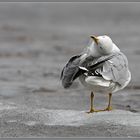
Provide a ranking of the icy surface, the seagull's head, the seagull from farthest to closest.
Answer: the seagull's head
the seagull
the icy surface

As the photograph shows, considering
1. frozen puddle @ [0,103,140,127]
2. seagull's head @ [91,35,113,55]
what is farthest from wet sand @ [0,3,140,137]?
seagull's head @ [91,35,113,55]

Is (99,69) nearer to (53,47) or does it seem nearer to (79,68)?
(79,68)

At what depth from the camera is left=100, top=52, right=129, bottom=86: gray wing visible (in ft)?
28.3

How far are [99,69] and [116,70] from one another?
0.35 metres

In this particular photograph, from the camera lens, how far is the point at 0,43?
2072 cm

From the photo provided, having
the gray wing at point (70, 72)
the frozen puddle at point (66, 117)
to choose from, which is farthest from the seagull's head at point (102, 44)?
the frozen puddle at point (66, 117)

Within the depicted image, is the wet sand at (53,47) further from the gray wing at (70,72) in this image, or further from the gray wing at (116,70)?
the gray wing at (116,70)

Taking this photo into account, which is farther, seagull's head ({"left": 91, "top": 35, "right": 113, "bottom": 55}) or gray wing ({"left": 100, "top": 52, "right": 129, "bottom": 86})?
seagull's head ({"left": 91, "top": 35, "right": 113, "bottom": 55})

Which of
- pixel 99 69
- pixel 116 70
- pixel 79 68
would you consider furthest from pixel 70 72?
pixel 116 70

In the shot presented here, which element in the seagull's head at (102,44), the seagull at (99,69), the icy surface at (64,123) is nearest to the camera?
the icy surface at (64,123)

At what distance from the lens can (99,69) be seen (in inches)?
339

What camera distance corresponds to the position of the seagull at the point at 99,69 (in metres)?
8.57

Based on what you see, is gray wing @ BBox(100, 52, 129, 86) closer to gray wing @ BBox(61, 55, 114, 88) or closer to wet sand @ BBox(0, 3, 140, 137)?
gray wing @ BBox(61, 55, 114, 88)

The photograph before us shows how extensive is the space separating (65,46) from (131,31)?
5.33 m
